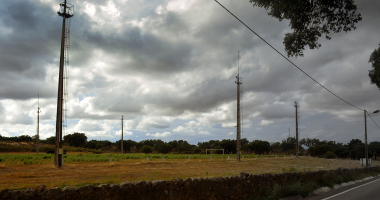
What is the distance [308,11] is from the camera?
1207cm

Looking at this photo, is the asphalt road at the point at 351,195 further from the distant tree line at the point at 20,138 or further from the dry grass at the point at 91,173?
the distant tree line at the point at 20,138

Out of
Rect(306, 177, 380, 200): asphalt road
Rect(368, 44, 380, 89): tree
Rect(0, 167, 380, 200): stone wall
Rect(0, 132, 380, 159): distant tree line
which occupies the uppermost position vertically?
Rect(368, 44, 380, 89): tree

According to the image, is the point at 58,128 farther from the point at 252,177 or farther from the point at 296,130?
the point at 296,130

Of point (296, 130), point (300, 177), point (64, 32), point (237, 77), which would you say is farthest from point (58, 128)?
point (296, 130)

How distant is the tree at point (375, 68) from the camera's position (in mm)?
17261

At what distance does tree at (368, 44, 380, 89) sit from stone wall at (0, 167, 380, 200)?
909 centimetres

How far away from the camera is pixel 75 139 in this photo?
379 feet

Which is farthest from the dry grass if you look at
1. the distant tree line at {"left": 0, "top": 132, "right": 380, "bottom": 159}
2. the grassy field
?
the distant tree line at {"left": 0, "top": 132, "right": 380, "bottom": 159}

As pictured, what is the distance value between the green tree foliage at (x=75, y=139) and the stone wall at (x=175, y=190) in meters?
115

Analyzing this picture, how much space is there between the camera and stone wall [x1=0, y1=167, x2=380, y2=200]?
668cm

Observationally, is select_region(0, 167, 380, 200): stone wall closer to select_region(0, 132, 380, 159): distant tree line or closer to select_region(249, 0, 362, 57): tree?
select_region(249, 0, 362, 57): tree

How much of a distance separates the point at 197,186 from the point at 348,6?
999 cm

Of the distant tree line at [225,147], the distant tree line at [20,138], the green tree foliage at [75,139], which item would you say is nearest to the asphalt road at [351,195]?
the distant tree line at [225,147]

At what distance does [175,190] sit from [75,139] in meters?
118
